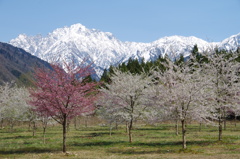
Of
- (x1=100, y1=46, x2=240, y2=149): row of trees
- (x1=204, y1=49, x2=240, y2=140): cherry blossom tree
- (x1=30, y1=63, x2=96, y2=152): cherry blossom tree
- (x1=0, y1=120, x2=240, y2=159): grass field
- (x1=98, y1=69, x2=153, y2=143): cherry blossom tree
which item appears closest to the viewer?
(x1=0, y1=120, x2=240, y2=159): grass field

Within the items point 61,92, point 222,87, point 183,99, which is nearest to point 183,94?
point 183,99

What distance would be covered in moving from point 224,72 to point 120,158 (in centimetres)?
1791

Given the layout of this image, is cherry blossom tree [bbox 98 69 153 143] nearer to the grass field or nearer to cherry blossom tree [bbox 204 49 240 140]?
the grass field

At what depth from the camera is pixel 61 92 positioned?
73.1 feet

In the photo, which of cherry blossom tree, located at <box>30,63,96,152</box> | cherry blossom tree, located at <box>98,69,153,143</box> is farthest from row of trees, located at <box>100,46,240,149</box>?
cherry blossom tree, located at <box>30,63,96,152</box>

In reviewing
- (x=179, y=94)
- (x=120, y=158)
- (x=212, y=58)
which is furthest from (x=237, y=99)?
(x=120, y=158)

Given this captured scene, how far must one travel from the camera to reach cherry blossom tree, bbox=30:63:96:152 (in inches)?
882

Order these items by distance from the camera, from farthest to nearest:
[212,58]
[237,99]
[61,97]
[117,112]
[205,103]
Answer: [117,112], [212,58], [237,99], [205,103], [61,97]

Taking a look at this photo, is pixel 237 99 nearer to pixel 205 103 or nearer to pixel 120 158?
pixel 205 103

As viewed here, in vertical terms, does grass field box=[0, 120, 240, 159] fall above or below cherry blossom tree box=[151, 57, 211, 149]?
below

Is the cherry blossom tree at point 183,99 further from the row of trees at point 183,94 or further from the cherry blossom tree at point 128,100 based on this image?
the cherry blossom tree at point 128,100

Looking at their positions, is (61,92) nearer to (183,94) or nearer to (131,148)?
(131,148)

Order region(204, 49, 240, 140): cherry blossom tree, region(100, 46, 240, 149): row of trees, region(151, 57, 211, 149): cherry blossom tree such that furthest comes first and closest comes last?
1. region(204, 49, 240, 140): cherry blossom tree
2. region(100, 46, 240, 149): row of trees
3. region(151, 57, 211, 149): cherry blossom tree

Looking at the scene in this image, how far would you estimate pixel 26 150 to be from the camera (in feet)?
83.6
